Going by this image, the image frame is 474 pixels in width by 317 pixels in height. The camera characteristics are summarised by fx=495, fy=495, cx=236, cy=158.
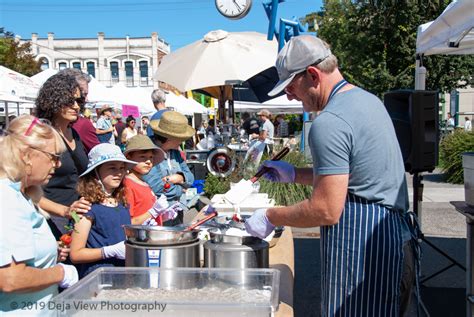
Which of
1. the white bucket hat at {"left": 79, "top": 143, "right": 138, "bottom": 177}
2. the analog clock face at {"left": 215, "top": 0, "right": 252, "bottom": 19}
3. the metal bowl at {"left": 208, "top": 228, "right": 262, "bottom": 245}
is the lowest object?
the metal bowl at {"left": 208, "top": 228, "right": 262, "bottom": 245}

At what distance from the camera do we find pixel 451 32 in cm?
470

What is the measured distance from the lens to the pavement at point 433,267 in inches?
168

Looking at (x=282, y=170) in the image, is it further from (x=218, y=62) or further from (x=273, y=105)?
(x=273, y=105)

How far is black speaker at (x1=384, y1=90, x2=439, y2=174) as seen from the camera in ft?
14.4

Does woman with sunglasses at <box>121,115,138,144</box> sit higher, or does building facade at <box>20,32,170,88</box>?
building facade at <box>20,32,170,88</box>

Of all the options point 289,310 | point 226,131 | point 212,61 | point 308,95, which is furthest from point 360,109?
point 226,131

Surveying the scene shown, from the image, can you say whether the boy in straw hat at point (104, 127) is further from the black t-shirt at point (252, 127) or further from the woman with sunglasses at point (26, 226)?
the woman with sunglasses at point (26, 226)

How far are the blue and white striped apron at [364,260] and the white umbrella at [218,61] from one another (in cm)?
520

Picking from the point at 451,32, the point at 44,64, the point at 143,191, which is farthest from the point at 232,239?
the point at 44,64

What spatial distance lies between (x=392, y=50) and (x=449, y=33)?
16.5 m

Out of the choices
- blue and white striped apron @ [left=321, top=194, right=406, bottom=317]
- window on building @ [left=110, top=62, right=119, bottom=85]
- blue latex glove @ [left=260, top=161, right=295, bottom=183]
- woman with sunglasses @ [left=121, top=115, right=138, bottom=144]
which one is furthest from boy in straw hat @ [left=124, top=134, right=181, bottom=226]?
window on building @ [left=110, top=62, right=119, bottom=85]

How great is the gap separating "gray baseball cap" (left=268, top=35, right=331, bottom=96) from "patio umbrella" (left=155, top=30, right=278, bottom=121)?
16.5 ft

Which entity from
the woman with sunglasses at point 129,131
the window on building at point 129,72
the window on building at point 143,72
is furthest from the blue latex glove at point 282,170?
the window on building at point 129,72

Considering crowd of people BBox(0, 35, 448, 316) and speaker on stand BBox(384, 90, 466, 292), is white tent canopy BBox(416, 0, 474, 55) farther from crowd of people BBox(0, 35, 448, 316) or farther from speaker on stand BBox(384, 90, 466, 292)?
crowd of people BBox(0, 35, 448, 316)
